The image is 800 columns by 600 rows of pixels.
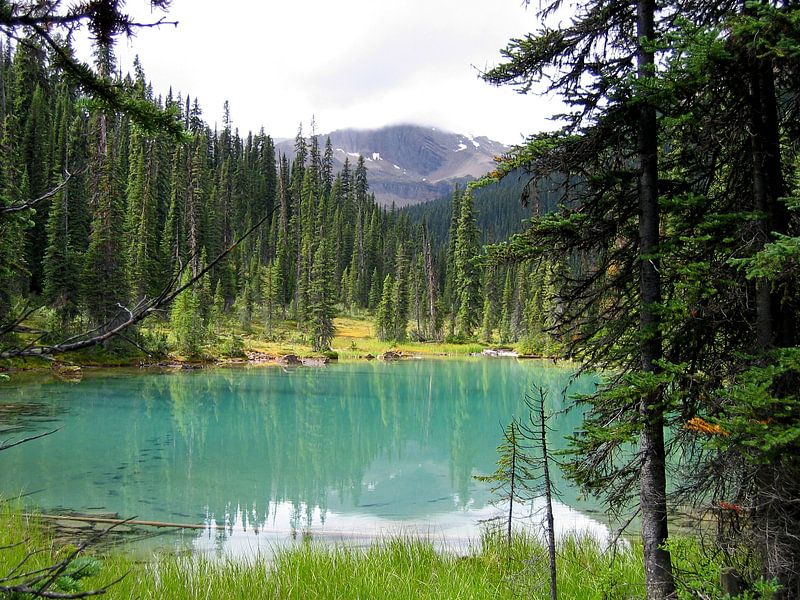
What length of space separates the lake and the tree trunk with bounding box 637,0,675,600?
1.05 meters

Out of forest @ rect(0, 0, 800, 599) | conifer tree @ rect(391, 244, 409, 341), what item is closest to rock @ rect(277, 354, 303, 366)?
conifer tree @ rect(391, 244, 409, 341)

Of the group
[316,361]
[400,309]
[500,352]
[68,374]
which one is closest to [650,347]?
[68,374]

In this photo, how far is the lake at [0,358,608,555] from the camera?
10.4 metres

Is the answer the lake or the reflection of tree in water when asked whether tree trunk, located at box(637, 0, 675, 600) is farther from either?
the reflection of tree in water

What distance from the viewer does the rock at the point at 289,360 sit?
40.9 m

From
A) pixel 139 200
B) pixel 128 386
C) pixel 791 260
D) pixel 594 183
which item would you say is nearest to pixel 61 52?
pixel 594 183

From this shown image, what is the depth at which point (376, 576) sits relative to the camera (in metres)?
5.34

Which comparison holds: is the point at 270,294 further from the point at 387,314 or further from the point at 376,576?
the point at 376,576

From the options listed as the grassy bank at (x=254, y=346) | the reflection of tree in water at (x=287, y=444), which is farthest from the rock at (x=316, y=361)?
the reflection of tree in water at (x=287, y=444)

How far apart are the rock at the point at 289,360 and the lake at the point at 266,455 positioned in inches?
436

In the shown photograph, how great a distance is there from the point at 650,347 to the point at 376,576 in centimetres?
335

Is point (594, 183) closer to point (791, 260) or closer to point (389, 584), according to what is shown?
point (791, 260)

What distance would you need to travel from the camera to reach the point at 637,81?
3695 mm

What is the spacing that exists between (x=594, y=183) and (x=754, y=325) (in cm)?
163
